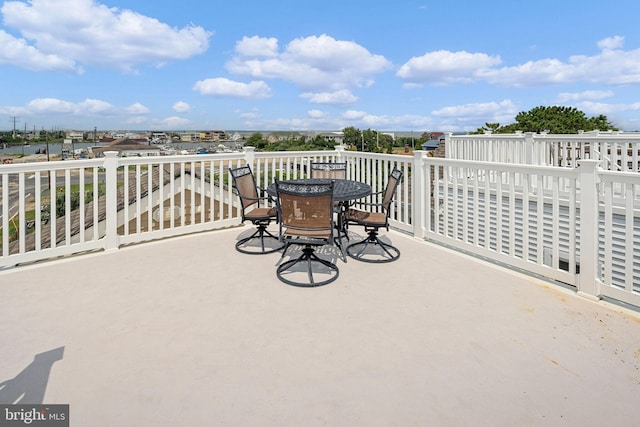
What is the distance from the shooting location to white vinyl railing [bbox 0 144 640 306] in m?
2.83

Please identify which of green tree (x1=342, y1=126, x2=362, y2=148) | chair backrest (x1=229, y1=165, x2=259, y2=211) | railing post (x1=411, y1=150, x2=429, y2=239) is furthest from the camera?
green tree (x1=342, y1=126, x2=362, y2=148)

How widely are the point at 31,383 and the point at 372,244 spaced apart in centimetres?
343

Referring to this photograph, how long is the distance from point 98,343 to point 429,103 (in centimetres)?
2373

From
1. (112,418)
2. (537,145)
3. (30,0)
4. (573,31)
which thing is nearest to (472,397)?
(112,418)

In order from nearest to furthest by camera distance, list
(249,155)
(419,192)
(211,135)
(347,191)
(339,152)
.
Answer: (347,191), (419,192), (249,155), (339,152), (211,135)

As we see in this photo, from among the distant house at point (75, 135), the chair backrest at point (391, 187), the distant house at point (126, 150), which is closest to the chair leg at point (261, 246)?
the chair backrest at point (391, 187)

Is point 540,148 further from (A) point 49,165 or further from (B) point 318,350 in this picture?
(A) point 49,165

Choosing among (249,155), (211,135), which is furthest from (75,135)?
(249,155)

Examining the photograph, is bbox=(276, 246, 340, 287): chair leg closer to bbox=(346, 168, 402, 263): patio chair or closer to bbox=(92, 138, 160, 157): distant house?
bbox=(346, 168, 402, 263): patio chair

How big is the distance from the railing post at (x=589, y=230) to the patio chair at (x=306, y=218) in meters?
2.10

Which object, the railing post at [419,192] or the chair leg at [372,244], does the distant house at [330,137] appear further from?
the chair leg at [372,244]

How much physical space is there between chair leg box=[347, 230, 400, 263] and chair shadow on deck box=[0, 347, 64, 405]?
9.02 ft

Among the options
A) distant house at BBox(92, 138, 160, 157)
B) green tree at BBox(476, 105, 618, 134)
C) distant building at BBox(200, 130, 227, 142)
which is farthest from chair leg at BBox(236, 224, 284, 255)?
green tree at BBox(476, 105, 618, 134)

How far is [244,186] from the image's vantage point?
446 centimetres
